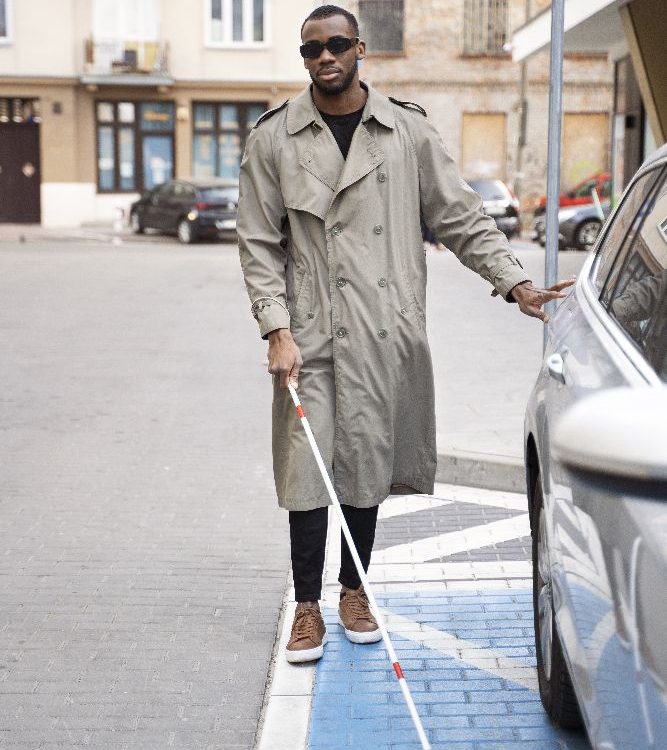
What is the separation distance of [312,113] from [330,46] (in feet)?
0.79

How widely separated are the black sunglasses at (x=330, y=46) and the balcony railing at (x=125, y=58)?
36.5 metres

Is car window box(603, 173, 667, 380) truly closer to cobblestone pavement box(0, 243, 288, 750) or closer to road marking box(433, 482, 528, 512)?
cobblestone pavement box(0, 243, 288, 750)

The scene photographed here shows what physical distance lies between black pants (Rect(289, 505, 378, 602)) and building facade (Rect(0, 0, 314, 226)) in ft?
119

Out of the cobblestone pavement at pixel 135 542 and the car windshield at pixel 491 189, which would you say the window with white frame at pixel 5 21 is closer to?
the car windshield at pixel 491 189

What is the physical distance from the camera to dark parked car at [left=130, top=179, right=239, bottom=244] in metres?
31.0

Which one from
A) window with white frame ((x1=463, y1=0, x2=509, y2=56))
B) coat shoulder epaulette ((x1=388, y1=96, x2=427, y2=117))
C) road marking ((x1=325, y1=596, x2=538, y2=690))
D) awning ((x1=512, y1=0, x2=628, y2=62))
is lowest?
road marking ((x1=325, y1=596, x2=538, y2=690))

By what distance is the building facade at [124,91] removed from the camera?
3975 centimetres

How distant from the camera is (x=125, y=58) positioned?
1572 inches

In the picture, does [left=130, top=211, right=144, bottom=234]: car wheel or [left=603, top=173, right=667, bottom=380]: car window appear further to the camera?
[left=130, top=211, right=144, bottom=234]: car wheel

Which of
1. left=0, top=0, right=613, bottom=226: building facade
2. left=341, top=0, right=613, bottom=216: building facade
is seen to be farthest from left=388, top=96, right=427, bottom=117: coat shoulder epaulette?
left=341, top=0, right=613, bottom=216: building facade

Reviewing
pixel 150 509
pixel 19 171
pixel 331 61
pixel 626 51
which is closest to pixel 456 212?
pixel 331 61

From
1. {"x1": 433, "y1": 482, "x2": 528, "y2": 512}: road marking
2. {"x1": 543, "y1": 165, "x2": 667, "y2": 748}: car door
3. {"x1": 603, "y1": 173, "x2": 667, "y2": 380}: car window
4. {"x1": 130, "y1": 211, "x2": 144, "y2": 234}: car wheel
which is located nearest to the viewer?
{"x1": 543, "y1": 165, "x2": 667, "y2": 748}: car door

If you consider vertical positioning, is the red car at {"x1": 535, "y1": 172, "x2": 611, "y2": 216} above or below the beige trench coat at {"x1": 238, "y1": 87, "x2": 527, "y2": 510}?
below

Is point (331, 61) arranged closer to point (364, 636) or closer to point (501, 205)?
point (364, 636)
